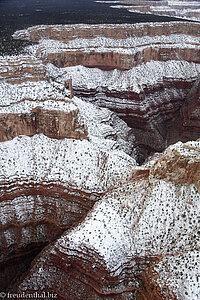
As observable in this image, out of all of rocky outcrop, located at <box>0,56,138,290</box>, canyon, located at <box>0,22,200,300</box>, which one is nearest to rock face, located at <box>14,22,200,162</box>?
canyon, located at <box>0,22,200,300</box>

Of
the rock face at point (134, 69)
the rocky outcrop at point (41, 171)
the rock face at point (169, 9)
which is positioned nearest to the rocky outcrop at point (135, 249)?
the rocky outcrop at point (41, 171)

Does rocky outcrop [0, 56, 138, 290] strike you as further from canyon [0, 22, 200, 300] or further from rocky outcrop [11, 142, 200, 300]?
rocky outcrop [11, 142, 200, 300]

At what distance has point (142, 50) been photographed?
140 feet

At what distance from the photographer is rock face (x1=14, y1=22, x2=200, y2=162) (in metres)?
39.8

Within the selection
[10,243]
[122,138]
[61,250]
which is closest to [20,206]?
[10,243]

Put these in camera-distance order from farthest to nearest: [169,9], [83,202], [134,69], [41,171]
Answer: [169,9] < [134,69] < [41,171] < [83,202]

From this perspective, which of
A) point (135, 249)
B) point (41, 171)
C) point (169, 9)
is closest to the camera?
point (135, 249)

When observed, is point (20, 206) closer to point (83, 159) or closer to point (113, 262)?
point (83, 159)

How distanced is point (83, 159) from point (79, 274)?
9666 millimetres

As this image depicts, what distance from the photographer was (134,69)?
138ft

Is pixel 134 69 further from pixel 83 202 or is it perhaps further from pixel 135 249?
pixel 135 249

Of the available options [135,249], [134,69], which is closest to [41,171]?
[135,249]

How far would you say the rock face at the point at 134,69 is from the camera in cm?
3981

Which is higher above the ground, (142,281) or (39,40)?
(39,40)
